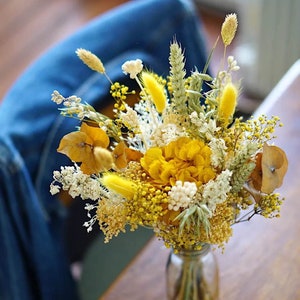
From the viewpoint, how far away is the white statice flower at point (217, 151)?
70cm

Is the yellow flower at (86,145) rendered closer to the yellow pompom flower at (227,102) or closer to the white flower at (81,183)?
the white flower at (81,183)

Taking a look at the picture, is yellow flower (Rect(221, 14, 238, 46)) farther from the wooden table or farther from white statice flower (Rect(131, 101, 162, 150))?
the wooden table

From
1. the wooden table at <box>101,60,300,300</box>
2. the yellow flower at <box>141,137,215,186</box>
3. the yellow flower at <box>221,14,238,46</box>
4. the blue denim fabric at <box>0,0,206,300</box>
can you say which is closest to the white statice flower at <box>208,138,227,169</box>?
the yellow flower at <box>141,137,215,186</box>

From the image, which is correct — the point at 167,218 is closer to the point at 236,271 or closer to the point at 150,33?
the point at 236,271

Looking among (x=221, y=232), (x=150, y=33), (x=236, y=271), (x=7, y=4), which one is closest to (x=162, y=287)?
(x=236, y=271)

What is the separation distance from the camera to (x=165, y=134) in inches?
29.1

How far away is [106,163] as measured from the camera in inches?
25.8

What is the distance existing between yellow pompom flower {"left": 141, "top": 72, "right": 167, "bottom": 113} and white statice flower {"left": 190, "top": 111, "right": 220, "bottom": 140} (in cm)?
5

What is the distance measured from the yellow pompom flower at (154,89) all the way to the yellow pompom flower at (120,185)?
0.11 m

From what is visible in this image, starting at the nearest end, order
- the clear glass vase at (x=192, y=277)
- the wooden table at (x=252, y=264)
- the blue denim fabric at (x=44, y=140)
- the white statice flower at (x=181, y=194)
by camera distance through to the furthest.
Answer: the white statice flower at (x=181, y=194)
the clear glass vase at (x=192, y=277)
the wooden table at (x=252, y=264)
the blue denim fabric at (x=44, y=140)

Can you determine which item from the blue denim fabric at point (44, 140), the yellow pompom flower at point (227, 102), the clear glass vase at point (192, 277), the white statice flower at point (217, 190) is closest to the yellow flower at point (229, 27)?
the yellow pompom flower at point (227, 102)

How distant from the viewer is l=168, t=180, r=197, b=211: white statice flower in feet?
2.20

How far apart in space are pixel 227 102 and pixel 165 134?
0.08 metres

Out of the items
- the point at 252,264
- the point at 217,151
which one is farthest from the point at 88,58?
the point at 252,264
